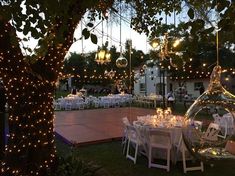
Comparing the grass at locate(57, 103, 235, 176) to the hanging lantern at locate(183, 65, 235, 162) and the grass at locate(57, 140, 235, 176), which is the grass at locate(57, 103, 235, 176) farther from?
the hanging lantern at locate(183, 65, 235, 162)

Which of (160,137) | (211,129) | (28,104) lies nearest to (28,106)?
(28,104)

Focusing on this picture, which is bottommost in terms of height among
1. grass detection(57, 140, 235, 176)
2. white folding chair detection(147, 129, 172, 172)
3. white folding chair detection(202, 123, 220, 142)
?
grass detection(57, 140, 235, 176)

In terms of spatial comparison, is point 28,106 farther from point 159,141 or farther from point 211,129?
point 211,129

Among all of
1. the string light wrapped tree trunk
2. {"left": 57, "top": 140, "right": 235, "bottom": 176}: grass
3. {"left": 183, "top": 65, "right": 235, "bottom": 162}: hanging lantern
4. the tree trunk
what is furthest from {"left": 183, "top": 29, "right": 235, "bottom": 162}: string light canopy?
{"left": 57, "top": 140, "right": 235, "bottom": 176}: grass

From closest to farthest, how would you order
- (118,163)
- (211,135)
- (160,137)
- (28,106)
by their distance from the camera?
(211,135), (28,106), (160,137), (118,163)

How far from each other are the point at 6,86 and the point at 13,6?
2849 mm

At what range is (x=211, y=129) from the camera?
1916mm

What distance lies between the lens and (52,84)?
5.09m

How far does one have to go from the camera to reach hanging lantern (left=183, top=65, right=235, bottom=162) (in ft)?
5.91

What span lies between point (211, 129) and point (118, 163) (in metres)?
5.74

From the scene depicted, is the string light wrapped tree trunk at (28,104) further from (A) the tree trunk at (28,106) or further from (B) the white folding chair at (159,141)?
(B) the white folding chair at (159,141)

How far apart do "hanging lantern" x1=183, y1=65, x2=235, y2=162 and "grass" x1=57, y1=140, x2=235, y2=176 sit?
12.1 feet

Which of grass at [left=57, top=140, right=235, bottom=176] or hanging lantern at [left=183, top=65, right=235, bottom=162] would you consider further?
grass at [left=57, top=140, right=235, bottom=176]

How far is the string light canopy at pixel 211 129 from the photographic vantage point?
5.91 ft
